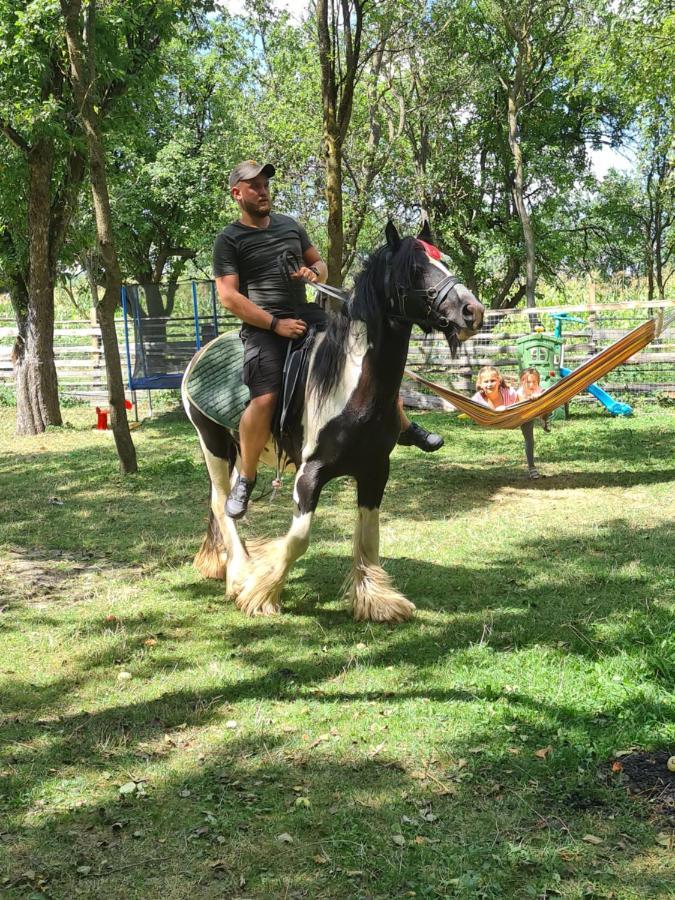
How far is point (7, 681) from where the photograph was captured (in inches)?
158

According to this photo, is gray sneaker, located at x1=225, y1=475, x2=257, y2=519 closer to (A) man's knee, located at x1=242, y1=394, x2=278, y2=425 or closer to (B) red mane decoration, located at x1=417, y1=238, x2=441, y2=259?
(A) man's knee, located at x1=242, y1=394, x2=278, y2=425

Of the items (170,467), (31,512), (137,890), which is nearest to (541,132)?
(170,467)

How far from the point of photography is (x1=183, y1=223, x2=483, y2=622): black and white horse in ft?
12.9

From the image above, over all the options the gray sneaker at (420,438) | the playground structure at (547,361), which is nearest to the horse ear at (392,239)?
the gray sneaker at (420,438)

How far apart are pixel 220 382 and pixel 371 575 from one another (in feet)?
5.21

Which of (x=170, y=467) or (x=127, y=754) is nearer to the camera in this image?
(x=127, y=754)

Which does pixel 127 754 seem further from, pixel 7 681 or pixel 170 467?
pixel 170 467

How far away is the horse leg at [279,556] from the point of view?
179 inches

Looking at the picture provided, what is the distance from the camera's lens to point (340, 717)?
3.55m

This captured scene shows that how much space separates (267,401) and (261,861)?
2639mm

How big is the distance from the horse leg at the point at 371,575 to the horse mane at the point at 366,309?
625 mm

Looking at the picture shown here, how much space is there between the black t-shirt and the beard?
0.08 meters

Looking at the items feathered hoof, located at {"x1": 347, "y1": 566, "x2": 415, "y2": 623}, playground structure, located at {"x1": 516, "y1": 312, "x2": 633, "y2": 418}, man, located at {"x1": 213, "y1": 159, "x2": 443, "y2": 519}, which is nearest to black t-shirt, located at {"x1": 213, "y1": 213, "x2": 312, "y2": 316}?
man, located at {"x1": 213, "y1": 159, "x2": 443, "y2": 519}

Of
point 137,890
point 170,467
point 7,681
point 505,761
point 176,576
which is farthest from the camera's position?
point 170,467
